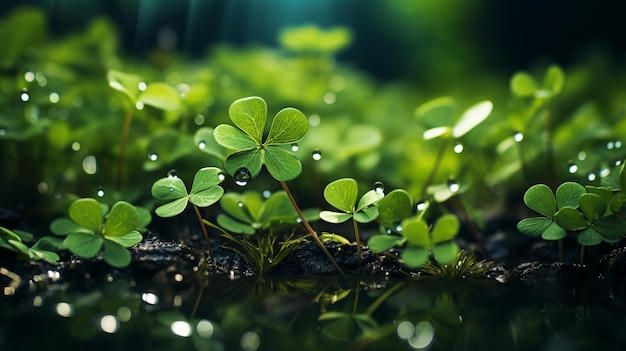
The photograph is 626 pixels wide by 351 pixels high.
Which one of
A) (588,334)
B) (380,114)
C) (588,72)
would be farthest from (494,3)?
(588,334)

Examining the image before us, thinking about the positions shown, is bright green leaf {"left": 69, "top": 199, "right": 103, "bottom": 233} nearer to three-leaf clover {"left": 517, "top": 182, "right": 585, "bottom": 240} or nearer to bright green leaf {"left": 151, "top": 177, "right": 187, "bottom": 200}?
bright green leaf {"left": 151, "top": 177, "right": 187, "bottom": 200}

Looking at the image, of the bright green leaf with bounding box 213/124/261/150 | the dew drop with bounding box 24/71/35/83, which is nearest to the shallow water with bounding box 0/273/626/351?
the bright green leaf with bounding box 213/124/261/150

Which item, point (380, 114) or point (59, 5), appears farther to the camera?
point (59, 5)

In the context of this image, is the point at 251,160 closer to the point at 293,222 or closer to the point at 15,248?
the point at 293,222

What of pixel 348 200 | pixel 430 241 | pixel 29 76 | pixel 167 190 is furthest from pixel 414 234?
pixel 29 76

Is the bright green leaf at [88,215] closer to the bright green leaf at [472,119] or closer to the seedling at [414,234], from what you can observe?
the seedling at [414,234]

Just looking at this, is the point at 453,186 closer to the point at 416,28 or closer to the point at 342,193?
the point at 342,193
